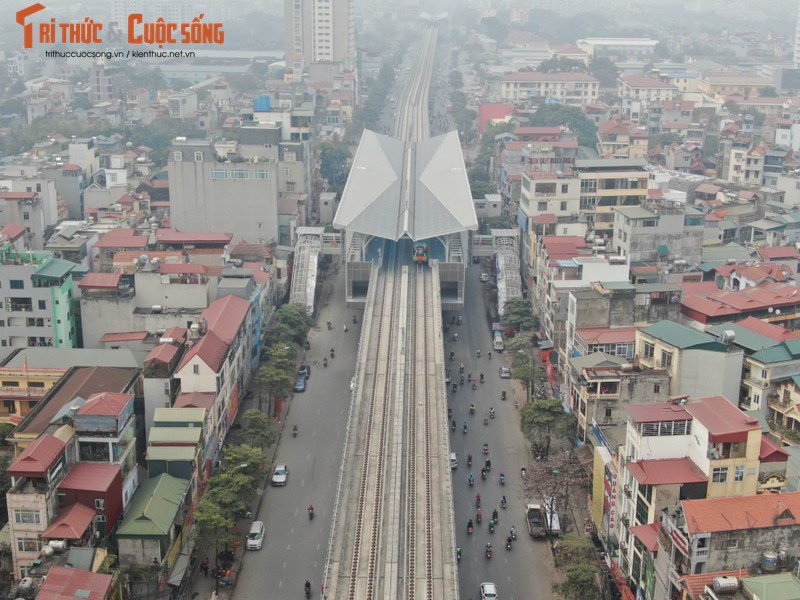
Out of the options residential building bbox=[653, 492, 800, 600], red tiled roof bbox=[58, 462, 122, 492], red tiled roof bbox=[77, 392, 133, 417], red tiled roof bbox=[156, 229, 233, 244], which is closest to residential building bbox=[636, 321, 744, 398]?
residential building bbox=[653, 492, 800, 600]

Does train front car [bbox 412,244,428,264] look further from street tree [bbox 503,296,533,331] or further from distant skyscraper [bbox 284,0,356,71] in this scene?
distant skyscraper [bbox 284,0,356,71]

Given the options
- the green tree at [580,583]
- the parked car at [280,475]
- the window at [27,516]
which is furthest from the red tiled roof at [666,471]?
the window at [27,516]

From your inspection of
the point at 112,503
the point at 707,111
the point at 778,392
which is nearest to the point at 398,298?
the point at 778,392

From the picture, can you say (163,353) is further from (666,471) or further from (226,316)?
(666,471)

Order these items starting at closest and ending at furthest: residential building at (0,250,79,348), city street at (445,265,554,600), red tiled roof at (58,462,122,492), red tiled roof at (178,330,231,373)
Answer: red tiled roof at (58,462,122,492)
city street at (445,265,554,600)
red tiled roof at (178,330,231,373)
residential building at (0,250,79,348)

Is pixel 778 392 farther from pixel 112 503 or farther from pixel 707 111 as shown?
pixel 707 111

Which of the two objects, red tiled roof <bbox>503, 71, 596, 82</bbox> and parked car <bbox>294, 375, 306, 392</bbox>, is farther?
red tiled roof <bbox>503, 71, 596, 82</bbox>
